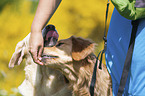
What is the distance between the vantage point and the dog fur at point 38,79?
256 centimetres

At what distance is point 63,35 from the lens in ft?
16.7

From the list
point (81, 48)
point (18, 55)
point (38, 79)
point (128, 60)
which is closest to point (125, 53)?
point (128, 60)

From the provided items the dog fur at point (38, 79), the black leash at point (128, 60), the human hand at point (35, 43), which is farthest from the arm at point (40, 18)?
the dog fur at point (38, 79)

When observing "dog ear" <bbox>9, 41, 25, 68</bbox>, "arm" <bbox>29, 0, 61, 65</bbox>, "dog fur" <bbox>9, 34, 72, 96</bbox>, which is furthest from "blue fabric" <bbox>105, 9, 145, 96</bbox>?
"dog ear" <bbox>9, 41, 25, 68</bbox>

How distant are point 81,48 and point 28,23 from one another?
3.73 meters

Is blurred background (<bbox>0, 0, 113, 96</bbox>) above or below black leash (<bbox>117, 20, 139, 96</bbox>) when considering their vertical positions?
above

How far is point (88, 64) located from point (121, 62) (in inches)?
27.4

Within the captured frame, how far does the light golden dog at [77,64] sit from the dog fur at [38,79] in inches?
6.3

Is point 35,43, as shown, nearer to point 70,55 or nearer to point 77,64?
point 70,55

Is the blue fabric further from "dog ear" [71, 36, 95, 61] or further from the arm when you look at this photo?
the arm

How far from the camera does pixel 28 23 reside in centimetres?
570

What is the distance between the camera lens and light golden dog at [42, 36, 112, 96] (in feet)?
7.29

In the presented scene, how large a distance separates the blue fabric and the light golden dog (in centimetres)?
36

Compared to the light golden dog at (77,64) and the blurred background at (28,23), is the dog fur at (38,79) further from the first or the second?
the blurred background at (28,23)
